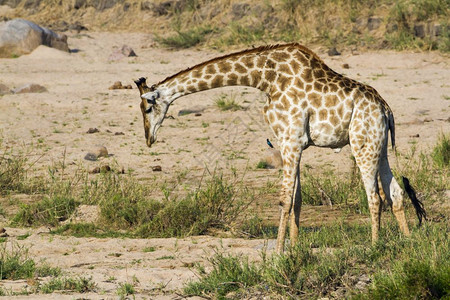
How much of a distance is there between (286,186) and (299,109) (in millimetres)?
662

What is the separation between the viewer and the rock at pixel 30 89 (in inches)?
568

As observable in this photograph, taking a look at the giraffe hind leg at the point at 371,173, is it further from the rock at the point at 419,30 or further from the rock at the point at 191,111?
the rock at the point at 419,30

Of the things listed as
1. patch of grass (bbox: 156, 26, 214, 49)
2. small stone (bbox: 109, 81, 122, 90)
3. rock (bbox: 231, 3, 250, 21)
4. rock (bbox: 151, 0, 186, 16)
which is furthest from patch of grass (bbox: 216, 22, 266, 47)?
small stone (bbox: 109, 81, 122, 90)

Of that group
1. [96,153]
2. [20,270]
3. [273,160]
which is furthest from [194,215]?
[96,153]

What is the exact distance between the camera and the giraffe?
6.51 meters

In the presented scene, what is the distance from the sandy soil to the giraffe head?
43.0 inches

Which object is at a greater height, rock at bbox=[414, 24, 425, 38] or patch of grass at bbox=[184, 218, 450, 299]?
rock at bbox=[414, 24, 425, 38]

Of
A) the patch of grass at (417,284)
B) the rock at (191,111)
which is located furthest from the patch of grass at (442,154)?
the patch of grass at (417,284)

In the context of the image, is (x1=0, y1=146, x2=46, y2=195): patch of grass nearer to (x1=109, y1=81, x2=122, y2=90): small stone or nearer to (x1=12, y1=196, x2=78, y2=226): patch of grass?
(x1=12, y1=196, x2=78, y2=226): patch of grass

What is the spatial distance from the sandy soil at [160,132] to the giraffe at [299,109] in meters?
0.98

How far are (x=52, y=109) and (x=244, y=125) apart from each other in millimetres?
3463

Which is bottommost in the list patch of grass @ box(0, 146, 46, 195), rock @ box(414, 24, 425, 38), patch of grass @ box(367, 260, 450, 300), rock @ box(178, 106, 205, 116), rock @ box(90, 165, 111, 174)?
rock @ box(90, 165, 111, 174)

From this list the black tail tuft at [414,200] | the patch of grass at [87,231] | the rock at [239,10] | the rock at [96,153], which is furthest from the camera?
the rock at [239,10]

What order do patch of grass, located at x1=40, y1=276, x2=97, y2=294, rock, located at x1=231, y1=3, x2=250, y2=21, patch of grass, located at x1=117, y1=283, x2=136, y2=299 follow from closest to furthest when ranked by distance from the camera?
patch of grass, located at x1=117, y1=283, x2=136, y2=299, patch of grass, located at x1=40, y1=276, x2=97, y2=294, rock, located at x1=231, y1=3, x2=250, y2=21
